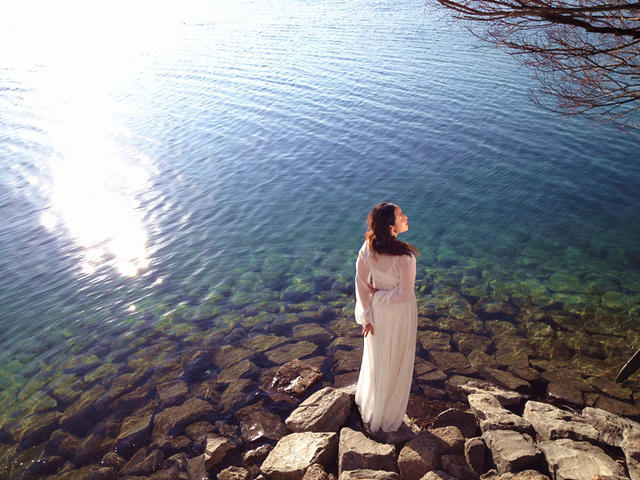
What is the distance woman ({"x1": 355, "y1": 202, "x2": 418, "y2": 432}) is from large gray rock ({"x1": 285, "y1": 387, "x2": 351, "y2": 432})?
318 mm

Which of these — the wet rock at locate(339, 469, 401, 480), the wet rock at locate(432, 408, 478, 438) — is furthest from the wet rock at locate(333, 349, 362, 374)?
the wet rock at locate(339, 469, 401, 480)

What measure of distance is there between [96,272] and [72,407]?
5.04 meters

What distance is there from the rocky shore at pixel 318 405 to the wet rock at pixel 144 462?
2 centimetres

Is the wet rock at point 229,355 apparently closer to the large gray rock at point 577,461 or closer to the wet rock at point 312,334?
the wet rock at point 312,334

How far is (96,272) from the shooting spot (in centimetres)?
1266

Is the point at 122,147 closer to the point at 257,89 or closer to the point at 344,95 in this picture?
the point at 257,89

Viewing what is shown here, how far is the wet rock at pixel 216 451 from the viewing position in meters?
6.51

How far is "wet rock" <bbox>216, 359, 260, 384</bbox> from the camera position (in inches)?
335

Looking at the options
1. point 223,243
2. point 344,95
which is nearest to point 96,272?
point 223,243

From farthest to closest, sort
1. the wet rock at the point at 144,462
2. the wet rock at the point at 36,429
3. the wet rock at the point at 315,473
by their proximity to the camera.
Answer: the wet rock at the point at 36,429, the wet rock at the point at 144,462, the wet rock at the point at 315,473

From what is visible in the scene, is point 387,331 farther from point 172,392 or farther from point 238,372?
point 172,392

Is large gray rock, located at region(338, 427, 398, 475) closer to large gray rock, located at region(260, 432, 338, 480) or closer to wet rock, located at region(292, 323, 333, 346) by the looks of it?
large gray rock, located at region(260, 432, 338, 480)

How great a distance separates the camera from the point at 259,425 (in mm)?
7184

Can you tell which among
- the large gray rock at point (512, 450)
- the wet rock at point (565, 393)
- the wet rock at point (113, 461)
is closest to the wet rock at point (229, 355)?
the wet rock at point (113, 461)
